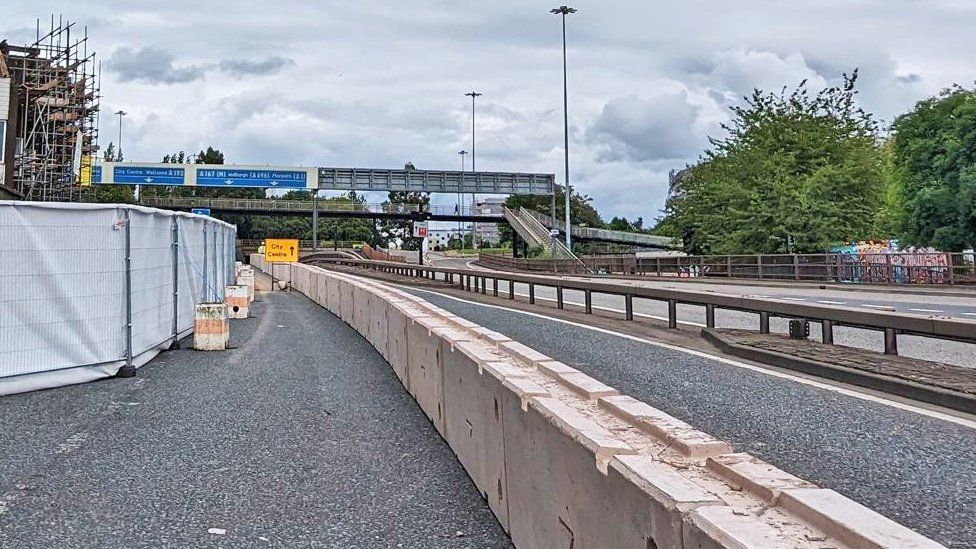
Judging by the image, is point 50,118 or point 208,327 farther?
point 50,118

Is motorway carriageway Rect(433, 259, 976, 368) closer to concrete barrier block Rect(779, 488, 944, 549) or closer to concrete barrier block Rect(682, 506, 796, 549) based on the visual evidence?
concrete barrier block Rect(779, 488, 944, 549)

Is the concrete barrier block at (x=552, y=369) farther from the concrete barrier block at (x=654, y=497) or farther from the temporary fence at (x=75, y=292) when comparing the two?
the temporary fence at (x=75, y=292)

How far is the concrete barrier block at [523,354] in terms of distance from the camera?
5586 millimetres

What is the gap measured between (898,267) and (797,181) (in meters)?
10.9

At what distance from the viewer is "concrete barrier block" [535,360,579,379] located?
5.02 meters

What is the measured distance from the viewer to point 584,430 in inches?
138

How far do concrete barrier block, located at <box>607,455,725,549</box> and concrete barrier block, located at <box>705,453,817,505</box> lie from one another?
15 cm

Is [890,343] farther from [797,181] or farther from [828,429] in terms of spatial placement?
[797,181]

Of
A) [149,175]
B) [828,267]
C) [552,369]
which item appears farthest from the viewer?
[149,175]

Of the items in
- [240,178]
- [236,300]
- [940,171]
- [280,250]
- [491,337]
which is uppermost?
[240,178]

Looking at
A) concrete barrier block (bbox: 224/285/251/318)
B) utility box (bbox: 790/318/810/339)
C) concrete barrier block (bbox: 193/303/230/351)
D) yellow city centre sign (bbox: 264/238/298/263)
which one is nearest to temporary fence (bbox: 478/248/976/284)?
utility box (bbox: 790/318/810/339)

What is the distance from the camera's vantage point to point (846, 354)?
1084 cm

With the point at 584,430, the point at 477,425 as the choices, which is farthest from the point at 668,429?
the point at 477,425

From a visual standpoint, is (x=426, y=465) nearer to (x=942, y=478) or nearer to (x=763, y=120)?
(x=942, y=478)
